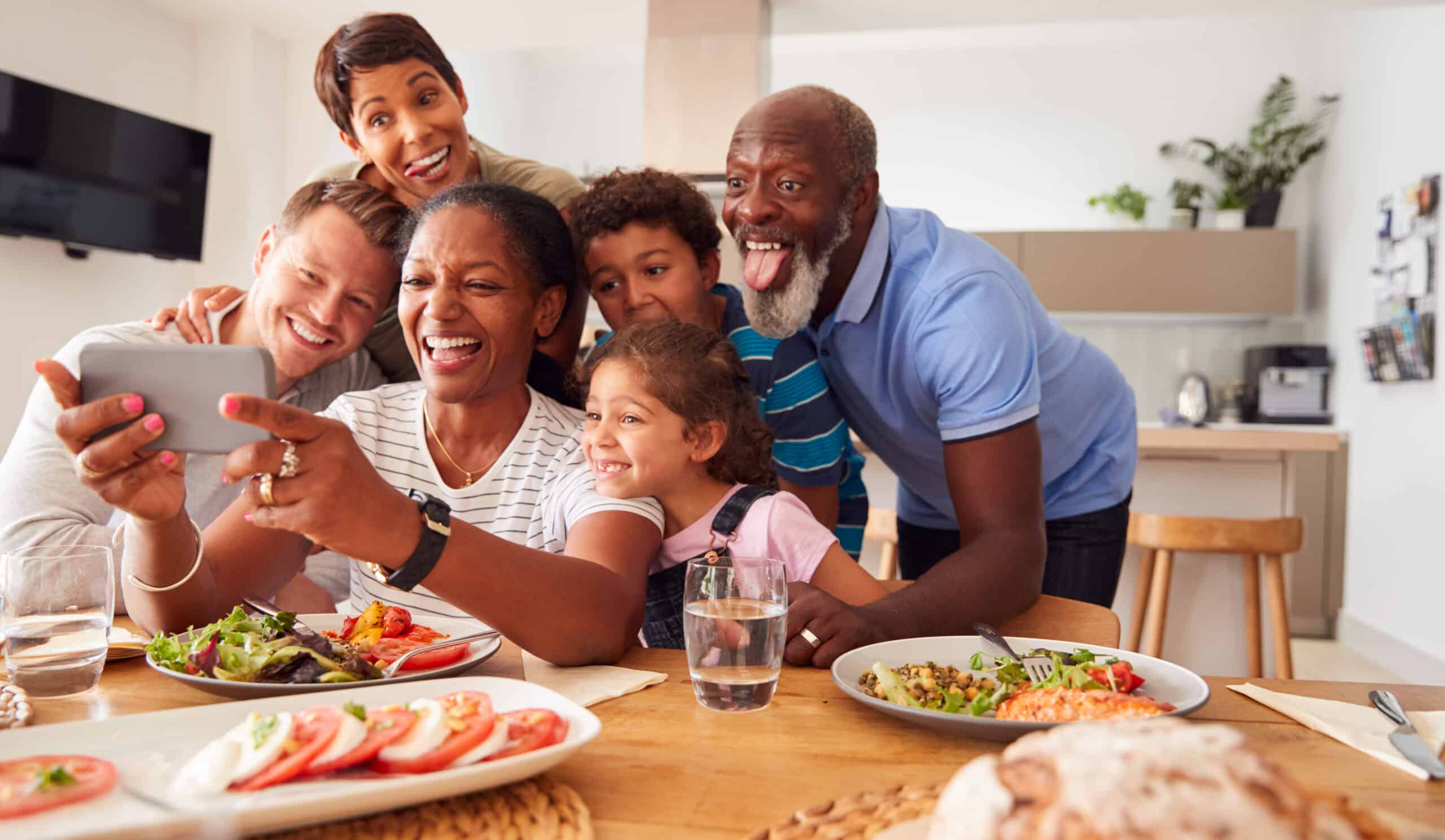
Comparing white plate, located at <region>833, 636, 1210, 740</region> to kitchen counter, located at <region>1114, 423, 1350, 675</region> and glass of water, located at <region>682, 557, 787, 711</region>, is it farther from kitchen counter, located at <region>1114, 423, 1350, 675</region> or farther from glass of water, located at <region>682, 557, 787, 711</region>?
kitchen counter, located at <region>1114, 423, 1350, 675</region>

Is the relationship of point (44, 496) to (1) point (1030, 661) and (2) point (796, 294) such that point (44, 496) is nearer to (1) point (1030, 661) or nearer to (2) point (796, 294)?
(2) point (796, 294)

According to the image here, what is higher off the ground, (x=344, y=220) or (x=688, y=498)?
(x=344, y=220)

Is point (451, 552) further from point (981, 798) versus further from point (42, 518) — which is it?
point (42, 518)

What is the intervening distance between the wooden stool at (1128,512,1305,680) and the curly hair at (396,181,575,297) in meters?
2.30

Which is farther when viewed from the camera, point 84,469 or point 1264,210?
point 1264,210

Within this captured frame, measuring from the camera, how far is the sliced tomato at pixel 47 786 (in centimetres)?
66

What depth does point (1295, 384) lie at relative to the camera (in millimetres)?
6074

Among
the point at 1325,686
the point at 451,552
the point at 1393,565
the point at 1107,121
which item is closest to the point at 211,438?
the point at 451,552

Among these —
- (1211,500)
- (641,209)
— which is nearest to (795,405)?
(641,209)

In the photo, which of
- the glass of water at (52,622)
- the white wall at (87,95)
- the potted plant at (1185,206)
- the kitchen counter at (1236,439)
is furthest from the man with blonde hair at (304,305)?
the potted plant at (1185,206)

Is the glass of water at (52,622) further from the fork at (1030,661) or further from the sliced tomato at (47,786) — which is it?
the fork at (1030,661)

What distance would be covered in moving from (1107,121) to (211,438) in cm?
674

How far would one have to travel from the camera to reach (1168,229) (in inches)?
243

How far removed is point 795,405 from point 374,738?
1.23m
